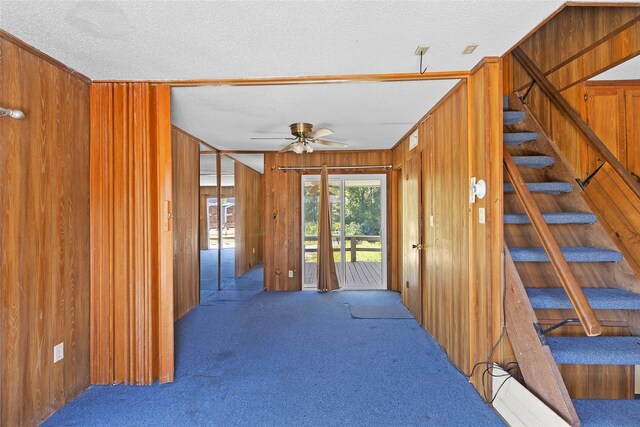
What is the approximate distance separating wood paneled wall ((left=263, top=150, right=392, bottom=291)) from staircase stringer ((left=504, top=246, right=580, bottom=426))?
331 centimetres

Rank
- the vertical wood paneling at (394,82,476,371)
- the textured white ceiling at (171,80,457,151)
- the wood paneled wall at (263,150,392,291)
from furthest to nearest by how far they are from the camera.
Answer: the wood paneled wall at (263,150,392,291)
the textured white ceiling at (171,80,457,151)
the vertical wood paneling at (394,82,476,371)

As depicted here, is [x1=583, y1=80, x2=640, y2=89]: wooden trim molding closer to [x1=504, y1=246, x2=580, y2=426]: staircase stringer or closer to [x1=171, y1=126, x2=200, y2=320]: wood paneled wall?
[x1=504, y1=246, x2=580, y2=426]: staircase stringer

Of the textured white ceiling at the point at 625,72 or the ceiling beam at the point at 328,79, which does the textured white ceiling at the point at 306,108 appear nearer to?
the ceiling beam at the point at 328,79

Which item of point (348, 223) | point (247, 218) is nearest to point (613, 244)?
point (348, 223)

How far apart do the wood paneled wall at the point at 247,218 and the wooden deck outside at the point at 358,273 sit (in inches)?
67.0

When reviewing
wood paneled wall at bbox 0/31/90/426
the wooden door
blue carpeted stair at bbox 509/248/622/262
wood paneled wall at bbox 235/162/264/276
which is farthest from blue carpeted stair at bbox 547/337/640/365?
wood paneled wall at bbox 235/162/264/276

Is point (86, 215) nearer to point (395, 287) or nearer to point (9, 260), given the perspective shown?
point (9, 260)

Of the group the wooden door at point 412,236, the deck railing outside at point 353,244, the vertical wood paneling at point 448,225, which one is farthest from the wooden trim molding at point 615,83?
the deck railing outside at point 353,244

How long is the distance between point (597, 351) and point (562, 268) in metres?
0.61

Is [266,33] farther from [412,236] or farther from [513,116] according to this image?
[412,236]

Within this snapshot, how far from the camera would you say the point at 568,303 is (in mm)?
1787

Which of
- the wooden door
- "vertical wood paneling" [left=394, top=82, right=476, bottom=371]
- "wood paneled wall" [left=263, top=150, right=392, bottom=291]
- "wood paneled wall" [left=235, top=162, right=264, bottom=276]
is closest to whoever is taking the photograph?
"vertical wood paneling" [left=394, top=82, right=476, bottom=371]

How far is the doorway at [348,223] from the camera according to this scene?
506 cm

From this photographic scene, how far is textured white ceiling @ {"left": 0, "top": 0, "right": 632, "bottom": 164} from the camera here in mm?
1453
